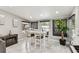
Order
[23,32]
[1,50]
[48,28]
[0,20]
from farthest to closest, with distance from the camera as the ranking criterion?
[48,28] < [23,32] < [0,20] < [1,50]

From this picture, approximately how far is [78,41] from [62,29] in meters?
2.34

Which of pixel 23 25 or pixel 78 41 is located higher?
pixel 23 25

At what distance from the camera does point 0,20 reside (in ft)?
16.8

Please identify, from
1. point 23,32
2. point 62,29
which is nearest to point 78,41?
point 62,29
